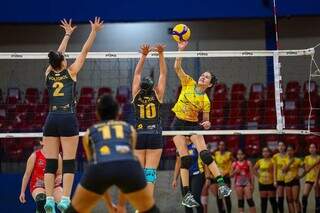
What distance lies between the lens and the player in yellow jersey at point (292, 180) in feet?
49.8

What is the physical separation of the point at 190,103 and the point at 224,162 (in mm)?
5310

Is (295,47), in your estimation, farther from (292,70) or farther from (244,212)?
(244,212)

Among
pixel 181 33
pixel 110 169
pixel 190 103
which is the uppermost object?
pixel 181 33

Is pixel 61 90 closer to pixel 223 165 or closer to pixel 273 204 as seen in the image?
pixel 223 165

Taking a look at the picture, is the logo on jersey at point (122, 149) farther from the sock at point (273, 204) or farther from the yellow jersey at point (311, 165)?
the yellow jersey at point (311, 165)

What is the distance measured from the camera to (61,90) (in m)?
8.60

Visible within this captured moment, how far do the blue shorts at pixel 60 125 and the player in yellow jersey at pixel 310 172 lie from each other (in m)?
8.43

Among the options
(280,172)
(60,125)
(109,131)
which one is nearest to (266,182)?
(280,172)

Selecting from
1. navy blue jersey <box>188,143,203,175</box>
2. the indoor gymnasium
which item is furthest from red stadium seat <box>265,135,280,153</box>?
navy blue jersey <box>188,143,203,175</box>

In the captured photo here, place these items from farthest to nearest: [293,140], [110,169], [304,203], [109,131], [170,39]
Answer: [170,39] < [293,140] < [304,203] < [109,131] < [110,169]

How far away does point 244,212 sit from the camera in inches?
606

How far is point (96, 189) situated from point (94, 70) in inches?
419

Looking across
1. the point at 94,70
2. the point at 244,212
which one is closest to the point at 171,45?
the point at 94,70

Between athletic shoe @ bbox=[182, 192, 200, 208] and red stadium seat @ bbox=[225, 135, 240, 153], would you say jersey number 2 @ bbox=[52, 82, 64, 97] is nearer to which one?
athletic shoe @ bbox=[182, 192, 200, 208]
